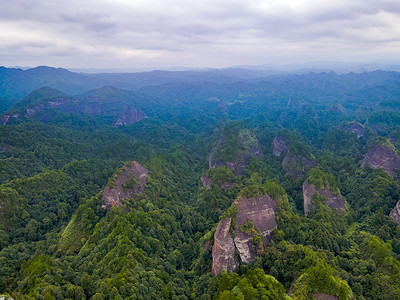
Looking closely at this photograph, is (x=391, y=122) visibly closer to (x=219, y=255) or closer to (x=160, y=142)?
(x=160, y=142)

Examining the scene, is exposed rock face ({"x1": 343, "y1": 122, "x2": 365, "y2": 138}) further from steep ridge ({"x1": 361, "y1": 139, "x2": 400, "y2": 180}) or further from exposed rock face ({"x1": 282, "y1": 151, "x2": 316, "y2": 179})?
exposed rock face ({"x1": 282, "y1": 151, "x2": 316, "y2": 179})

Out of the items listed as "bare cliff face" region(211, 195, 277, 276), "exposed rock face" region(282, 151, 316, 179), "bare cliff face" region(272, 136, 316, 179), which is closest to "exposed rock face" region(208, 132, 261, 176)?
"bare cliff face" region(272, 136, 316, 179)

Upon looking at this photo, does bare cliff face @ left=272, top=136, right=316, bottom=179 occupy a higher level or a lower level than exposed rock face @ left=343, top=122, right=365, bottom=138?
lower

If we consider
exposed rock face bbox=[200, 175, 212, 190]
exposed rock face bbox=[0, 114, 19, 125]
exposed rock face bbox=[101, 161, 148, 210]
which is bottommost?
exposed rock face bbox=[200, 175, 212, 190]

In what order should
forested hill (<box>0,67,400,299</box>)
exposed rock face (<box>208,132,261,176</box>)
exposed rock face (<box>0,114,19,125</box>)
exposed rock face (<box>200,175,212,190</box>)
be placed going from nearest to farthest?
forested hill (<box>0,67,400,299</box>)
exposed rock face (<box>200,175,212,190</box>)
exposed rock face (<box>208,132,261,176</box>)
exposed rock face (<box>0,114,19,125</box>)

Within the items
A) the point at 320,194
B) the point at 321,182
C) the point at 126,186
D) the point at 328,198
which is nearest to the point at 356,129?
the point at 321,182

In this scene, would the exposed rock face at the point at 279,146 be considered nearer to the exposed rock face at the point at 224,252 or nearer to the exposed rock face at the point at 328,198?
the exposed rock face at the point at 328,198

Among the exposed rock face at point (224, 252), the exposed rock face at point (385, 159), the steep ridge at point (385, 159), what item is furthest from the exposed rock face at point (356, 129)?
the exposed rock face at point (224, 252)

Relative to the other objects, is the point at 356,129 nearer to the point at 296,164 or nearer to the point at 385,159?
the point at 385,159
